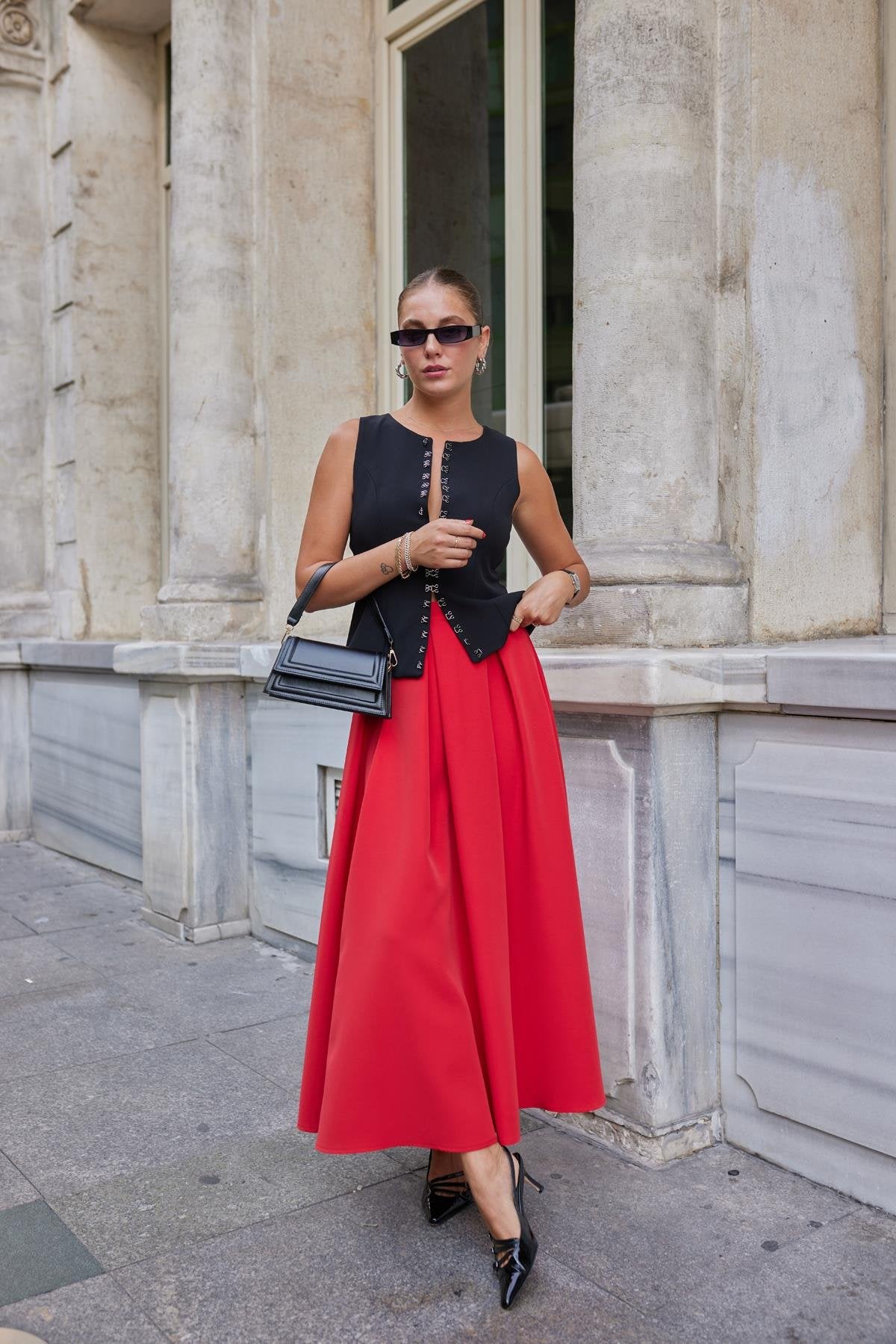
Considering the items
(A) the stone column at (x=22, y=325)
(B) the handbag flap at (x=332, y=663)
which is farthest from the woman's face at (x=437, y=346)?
(A) the stone column at (x=22, y=325)

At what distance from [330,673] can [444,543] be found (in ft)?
1.20

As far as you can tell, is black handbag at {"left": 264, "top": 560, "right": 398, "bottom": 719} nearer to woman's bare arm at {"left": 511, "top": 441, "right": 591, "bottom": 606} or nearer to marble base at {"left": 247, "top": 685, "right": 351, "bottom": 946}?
woman's bare arm at {"left": 511, "top": 441, "right": 591, "bottom": 606}

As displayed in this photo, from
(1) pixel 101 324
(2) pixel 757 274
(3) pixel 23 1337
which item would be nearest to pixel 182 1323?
(3) pixel 23 1337

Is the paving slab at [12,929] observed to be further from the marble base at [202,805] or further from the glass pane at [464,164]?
the glass pane at [464,164]

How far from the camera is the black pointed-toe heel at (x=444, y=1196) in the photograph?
2.79m

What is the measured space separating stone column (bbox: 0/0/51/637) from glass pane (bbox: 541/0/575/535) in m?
3.91

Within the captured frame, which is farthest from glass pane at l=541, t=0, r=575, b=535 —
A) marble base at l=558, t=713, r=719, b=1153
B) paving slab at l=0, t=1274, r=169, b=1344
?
paving slab at l=0, t=1274, r=169, b=1344

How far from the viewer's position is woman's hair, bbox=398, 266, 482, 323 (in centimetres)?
252

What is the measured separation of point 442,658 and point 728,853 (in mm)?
1130

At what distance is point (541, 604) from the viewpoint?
8.52ft

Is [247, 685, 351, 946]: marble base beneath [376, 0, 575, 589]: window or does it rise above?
beneath

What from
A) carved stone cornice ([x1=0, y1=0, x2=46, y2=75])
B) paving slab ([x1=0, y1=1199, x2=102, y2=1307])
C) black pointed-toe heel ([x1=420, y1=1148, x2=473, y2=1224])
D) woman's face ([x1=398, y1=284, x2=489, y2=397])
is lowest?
paving slab ([x1=0, y1=1199, x2=102, y2=1307])

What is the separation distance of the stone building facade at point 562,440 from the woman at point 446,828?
0.56m

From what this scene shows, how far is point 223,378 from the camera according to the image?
535cm
